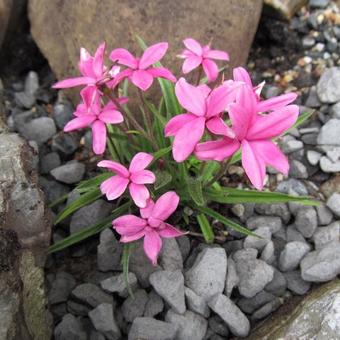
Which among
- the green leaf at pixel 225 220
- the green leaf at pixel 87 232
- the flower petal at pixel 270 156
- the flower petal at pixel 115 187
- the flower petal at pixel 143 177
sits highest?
the flower petal at pixel 270 156

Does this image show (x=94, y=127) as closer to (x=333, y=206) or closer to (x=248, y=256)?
(x=248, y=256)

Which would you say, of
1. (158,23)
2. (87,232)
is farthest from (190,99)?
(158,23)

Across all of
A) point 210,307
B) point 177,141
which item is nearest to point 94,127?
point 177,141

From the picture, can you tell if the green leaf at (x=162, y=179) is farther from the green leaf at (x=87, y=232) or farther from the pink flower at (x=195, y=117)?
the pink flower at (x=195, y=117)

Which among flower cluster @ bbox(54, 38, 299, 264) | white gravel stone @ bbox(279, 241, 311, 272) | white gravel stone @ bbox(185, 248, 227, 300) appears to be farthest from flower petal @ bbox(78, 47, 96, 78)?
white gravel stone @ bbox(279, 241, 311, 272)

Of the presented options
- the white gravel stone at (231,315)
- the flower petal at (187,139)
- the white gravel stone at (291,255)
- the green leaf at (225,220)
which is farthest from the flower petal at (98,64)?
the white gravel stone at (291,255)

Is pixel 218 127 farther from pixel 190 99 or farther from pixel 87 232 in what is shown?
pixel 87 232
